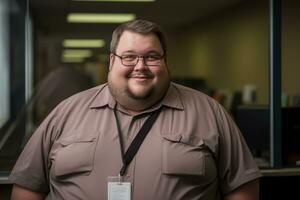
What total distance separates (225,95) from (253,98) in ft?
1.72

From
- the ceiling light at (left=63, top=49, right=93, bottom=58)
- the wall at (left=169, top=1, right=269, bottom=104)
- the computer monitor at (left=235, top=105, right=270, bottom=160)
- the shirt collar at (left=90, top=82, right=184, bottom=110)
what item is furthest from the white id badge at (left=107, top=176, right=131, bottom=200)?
the wall at (left=169, top=1, right=269, bottom=104)

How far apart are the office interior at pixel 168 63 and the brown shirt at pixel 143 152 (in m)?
1.35

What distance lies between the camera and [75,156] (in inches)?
80.4

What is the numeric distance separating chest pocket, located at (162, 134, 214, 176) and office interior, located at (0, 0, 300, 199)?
1691mm

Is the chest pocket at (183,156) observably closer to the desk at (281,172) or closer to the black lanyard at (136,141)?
the black lanyard at (136,141)

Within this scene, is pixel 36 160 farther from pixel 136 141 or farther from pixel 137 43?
pixel 137 43

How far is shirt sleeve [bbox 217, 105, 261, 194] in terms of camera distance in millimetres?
2111

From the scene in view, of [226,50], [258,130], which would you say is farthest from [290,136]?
[226,50]

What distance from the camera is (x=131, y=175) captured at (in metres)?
2.01

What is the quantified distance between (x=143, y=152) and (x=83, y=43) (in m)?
3.57

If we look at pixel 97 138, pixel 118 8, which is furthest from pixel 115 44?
pixel 118 8

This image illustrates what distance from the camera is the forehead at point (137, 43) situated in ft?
6.64

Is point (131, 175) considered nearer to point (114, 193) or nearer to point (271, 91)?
point (114, 193)

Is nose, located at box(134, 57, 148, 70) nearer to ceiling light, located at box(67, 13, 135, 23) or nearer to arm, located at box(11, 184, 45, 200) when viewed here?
arm, located at box(11, 184, 45, 200)
